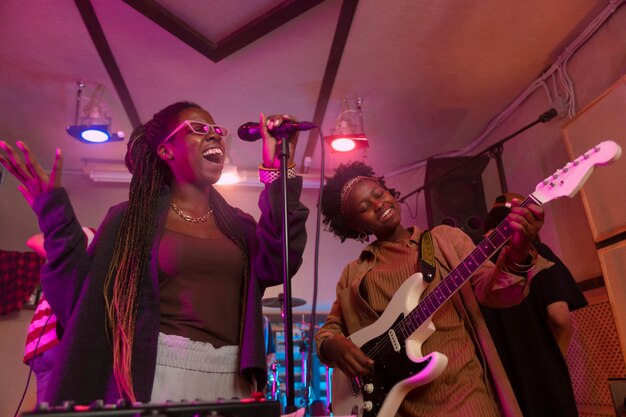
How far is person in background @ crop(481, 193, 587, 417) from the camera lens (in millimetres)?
2223

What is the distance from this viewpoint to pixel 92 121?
419 centimetres

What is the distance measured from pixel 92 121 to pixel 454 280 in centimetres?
365

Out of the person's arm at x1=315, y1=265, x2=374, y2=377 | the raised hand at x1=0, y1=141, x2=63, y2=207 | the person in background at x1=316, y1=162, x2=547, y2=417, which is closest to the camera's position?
the raised hand at x1=0, y1=141, x2=63, y2=207

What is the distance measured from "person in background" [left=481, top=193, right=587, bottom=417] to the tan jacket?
478 millimetres

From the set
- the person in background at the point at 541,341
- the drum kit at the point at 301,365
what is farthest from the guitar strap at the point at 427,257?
the drum kit at the point at 301,365

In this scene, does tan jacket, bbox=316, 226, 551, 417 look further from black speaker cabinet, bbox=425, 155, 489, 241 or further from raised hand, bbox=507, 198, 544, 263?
black speaker cabinet, bbox=425, 155, 489, 241

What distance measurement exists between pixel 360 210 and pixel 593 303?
2.20 meters

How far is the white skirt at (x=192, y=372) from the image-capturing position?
1300 mm

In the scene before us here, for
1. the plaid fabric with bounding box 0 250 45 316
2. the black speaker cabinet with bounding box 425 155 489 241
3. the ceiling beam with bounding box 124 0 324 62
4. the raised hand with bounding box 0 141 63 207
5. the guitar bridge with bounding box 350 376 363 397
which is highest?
the ceiling beam with bounding box 124 0 324 62

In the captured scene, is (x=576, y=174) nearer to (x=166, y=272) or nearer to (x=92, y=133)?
(x=166, y=272)

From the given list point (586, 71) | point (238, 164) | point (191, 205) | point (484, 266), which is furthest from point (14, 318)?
point (586, 71)

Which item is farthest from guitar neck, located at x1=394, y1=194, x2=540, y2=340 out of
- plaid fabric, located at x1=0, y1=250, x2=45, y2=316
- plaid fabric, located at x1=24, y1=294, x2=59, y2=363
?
plaid fabric, located at x1=0, y1=250, x2=45, y2=316

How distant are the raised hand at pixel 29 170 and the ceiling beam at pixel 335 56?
1.90 meters

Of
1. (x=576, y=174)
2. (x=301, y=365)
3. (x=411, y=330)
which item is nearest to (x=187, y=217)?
(x=411, y=330)
